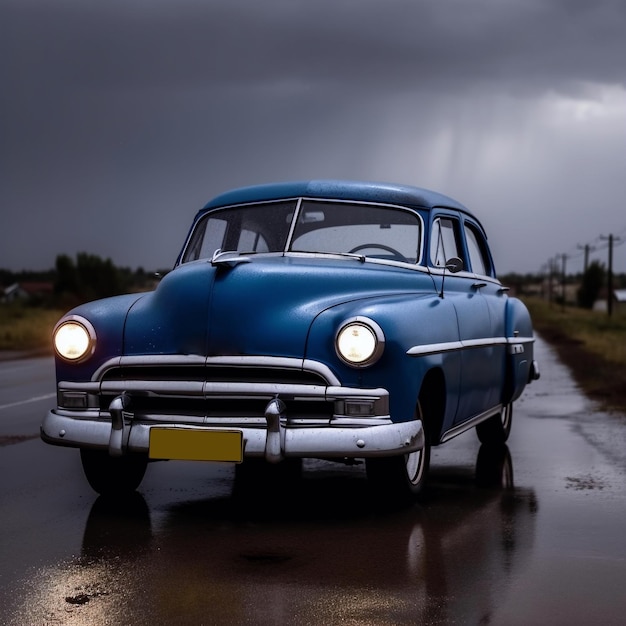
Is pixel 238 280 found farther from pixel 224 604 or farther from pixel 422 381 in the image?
pixel 224 604

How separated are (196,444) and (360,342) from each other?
3.26ft

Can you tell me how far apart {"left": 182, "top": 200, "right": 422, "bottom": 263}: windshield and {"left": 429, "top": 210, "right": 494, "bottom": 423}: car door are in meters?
0.22

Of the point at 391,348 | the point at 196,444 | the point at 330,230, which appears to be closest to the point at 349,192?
the point at 330,230

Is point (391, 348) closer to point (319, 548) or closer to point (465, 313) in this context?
point (319, 548)

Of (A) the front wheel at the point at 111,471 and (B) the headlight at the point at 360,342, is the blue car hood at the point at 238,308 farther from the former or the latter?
(A) the front wheel at the point at 111,471

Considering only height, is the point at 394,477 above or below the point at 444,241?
below

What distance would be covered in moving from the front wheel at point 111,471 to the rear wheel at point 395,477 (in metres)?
1.41

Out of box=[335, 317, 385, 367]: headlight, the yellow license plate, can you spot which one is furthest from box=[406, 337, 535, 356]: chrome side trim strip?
the yellow license plate

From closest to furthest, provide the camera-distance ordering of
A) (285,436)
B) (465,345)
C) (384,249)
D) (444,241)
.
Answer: (285,436), (465,345), (384,249), (444,241)

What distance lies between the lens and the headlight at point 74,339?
596 cm

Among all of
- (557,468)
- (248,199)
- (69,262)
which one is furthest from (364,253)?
(69,262)

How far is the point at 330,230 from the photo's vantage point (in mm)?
6840

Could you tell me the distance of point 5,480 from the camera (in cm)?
714

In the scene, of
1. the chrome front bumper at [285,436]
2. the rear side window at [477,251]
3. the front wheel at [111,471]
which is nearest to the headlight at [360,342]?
the chrome front bumper at [285,436]
